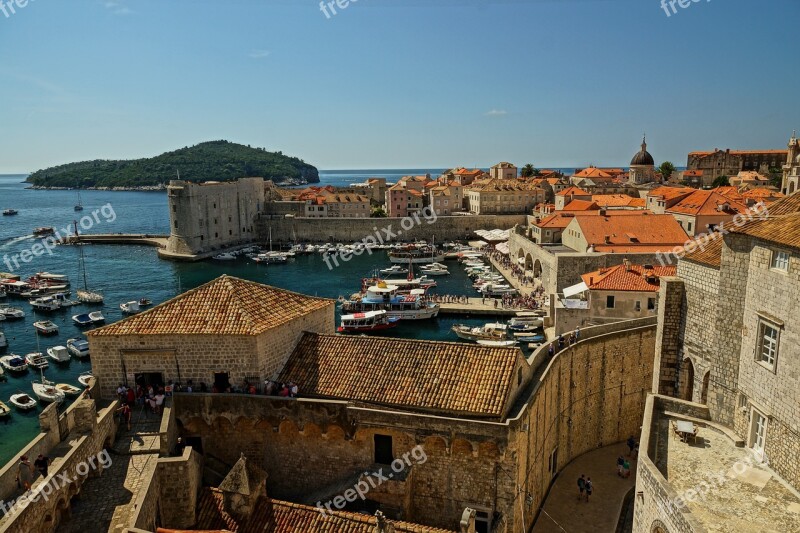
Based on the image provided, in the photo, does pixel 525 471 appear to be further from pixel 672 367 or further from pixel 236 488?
pixel 236 488

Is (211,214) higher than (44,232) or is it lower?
higher

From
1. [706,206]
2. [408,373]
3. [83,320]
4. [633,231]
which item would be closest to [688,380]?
[408,373]

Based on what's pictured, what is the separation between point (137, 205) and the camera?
521 feet

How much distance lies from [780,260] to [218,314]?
1263cm

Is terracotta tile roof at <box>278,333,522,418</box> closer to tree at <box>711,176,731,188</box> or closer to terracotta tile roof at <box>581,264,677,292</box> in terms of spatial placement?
terracotta tile roof at <box>581,264,677,292</box>

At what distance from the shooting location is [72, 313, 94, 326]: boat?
1574 inches

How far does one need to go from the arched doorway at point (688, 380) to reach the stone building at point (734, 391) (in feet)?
0.08

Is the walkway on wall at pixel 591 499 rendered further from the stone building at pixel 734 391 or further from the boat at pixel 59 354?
the boat at pixel 59 354

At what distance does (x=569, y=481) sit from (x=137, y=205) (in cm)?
16423

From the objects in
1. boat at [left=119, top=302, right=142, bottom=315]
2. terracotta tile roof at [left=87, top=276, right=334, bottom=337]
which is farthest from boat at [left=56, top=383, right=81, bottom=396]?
terracotta tile roof at [left=87, top=276, right=334, bottom=337]

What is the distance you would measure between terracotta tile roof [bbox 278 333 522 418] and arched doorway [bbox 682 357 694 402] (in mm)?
4076

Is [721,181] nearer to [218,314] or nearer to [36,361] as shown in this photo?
[36,361]

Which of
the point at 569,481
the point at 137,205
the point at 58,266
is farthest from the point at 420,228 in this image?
the point at 137,205

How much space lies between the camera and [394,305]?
41.7 metres
